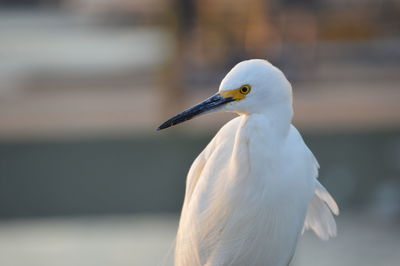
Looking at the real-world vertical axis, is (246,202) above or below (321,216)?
above

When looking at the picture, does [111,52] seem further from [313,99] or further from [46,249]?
[46,249]

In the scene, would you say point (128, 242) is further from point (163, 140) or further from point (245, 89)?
point (245, 89)

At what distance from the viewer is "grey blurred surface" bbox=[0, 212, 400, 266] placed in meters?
5.65

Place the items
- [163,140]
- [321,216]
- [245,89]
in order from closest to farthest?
1. [245,89]
2. [321,216]
3. [163,140]

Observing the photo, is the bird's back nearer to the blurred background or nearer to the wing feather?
the wing feather

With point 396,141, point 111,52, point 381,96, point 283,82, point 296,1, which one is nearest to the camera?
point 283,82

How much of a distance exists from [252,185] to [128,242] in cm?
343

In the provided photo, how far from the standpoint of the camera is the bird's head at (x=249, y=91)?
2293 mm

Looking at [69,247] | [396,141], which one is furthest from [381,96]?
[69,247]

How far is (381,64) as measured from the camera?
9578mm

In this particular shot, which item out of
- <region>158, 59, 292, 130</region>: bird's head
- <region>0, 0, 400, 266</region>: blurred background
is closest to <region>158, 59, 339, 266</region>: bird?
<region>158, 59, 292, 130</region>: bird's head

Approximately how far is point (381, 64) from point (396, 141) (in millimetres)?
3559

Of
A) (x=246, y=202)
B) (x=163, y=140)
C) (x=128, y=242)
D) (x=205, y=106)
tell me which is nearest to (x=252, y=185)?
(x=246, y=202)

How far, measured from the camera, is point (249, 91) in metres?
2.33
